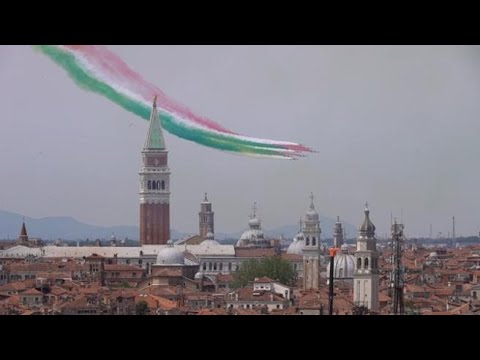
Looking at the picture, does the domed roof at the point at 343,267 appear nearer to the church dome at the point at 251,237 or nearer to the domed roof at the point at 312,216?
the domed roof at the point at 312,216

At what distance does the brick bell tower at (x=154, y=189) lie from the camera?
71562mm

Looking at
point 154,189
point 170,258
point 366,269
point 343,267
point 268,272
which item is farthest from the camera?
point 154,189

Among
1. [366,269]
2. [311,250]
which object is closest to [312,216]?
[311,250]

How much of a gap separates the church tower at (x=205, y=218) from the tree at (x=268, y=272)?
2127cm

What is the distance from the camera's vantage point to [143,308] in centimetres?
3966

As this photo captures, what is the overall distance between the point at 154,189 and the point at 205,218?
832 cm

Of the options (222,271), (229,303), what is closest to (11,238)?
(222,271)

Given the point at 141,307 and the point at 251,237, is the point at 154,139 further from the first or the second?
the point at 141,307

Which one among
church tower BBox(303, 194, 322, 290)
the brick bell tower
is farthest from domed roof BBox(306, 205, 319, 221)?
the brick bell tower

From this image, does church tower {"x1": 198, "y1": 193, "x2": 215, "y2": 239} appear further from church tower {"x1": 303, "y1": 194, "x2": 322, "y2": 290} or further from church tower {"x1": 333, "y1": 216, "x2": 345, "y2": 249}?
church tower {"x1": 303, "y1": 194, "x2": 322, "y2": 290}

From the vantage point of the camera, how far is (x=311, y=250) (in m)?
59.0

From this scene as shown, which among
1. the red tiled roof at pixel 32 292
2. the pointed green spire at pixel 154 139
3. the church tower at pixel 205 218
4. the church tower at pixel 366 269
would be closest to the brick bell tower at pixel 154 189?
the pointed green spire at pixel 154 139
